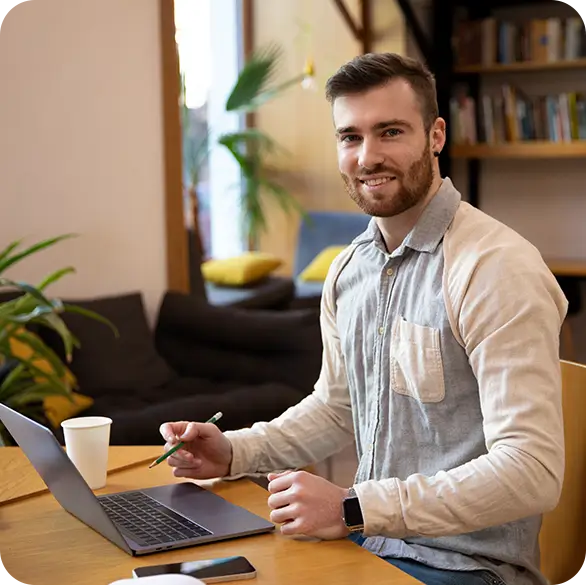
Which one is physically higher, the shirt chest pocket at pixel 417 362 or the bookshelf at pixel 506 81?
the bookshelf at pixel 506 81

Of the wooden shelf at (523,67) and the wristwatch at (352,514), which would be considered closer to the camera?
the wristwatch at (352,514)

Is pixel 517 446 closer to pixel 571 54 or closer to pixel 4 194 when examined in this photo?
pixel 4 194

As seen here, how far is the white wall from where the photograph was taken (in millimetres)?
3615

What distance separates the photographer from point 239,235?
6.36 metres

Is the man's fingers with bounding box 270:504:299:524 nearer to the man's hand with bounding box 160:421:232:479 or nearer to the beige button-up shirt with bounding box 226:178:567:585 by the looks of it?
the beige button-up shirt with bounding box 226:178:567:585

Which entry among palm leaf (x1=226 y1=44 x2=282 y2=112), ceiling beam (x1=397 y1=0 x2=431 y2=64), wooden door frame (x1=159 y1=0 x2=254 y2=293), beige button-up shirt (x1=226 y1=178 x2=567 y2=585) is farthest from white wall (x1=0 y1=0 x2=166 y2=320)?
ceiling beam (x1=397 y1=0 x2=431 y2=64)

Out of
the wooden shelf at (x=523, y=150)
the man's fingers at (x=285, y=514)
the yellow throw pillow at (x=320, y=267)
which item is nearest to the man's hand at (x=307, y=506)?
the man's fingers at (x=285, y=514)

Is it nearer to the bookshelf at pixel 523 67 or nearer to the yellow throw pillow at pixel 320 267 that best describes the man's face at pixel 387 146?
the yellow throw pillow at pixel 320 267

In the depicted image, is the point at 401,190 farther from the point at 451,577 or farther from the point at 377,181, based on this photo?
the point at 451,577

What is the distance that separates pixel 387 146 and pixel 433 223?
0.44ft

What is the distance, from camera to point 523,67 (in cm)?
580

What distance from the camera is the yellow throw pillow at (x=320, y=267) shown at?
548cm

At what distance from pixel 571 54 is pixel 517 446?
477 cm

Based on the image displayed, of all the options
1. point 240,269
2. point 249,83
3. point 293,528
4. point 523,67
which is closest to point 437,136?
point 293,528
